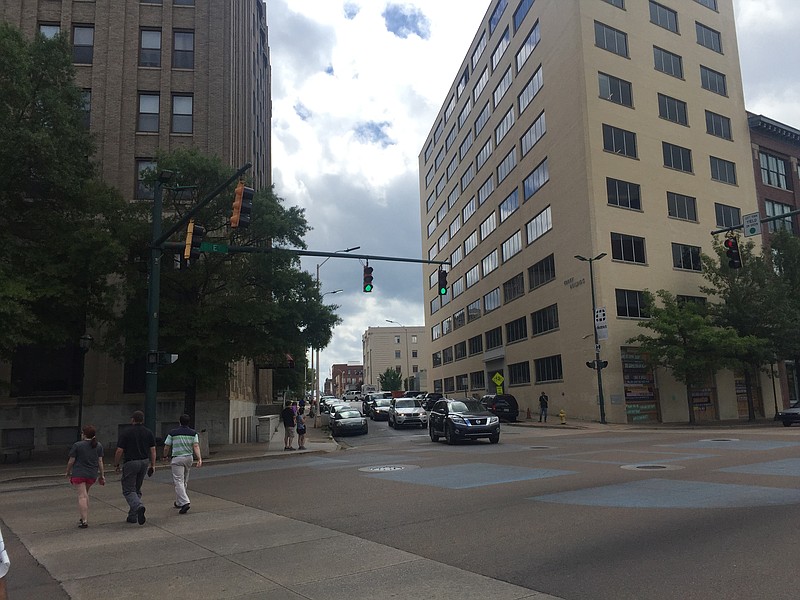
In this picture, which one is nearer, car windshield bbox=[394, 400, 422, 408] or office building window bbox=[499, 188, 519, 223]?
car windshield bbox=[394, 400, 422, 408]

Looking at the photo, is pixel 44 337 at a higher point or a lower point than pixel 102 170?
lower

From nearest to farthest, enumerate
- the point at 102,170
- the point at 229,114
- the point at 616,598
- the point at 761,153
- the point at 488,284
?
the point at 616,598 < the point at 102,170 < the point at 229,114 < the point at 761,153 < the point at 488,284

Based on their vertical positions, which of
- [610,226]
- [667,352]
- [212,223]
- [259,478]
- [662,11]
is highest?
[662,11]

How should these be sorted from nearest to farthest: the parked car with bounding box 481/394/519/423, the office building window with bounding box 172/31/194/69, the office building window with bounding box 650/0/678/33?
the office building window with bounding box 172/31/194/69, the parked car with bounding box 481/394/519/423, the office building window with bounding box 650/0/678/33

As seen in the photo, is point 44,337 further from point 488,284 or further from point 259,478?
point 488,284

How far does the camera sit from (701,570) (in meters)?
5.70

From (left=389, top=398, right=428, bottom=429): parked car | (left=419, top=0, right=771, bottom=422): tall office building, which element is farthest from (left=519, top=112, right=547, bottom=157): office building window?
(left=389, top=398, right=428, bottom=429): parked car

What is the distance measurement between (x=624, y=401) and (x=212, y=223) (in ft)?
79.8

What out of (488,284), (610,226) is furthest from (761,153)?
(488,284)

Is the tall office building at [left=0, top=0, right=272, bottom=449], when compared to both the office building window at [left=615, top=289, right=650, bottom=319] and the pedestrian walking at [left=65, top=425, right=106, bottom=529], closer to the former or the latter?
the pedestrian walking at [left=65, top=425, right=106, bottom=529]

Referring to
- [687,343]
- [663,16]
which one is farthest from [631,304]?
[663,16]

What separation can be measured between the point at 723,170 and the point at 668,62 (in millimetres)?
8432

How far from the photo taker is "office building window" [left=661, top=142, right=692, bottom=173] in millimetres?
40188

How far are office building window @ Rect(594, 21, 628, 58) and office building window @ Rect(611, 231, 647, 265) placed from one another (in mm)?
12293
